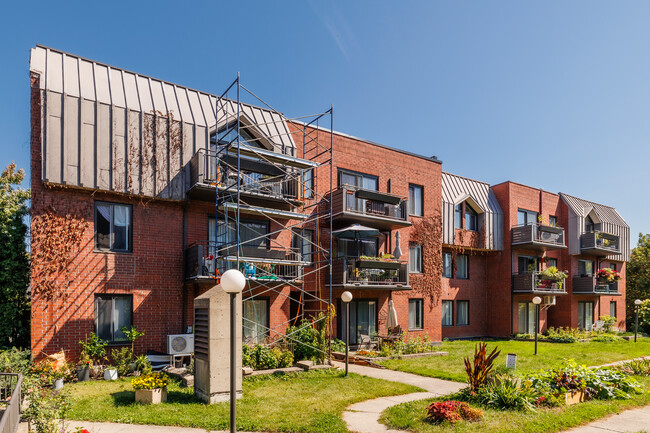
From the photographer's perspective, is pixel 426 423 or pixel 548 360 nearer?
pixel 426 423

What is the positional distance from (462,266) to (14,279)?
21977 mm

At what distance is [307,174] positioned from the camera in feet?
61.8

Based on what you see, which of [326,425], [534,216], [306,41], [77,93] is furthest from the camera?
[534,216]

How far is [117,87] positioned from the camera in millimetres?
14977

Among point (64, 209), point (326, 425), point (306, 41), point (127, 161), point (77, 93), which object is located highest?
point (306, 41)

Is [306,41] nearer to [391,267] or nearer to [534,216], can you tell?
[391,267]

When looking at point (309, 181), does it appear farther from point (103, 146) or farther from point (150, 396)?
point (150, 396)

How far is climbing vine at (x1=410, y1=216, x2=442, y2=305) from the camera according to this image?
22703mm

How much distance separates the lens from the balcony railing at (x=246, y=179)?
1515cm

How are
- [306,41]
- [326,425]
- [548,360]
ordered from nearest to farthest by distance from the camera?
[326,425], [306,41], [548,360]

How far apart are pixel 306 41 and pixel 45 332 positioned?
12126 millimetres

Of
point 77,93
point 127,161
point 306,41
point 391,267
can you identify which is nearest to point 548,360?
point 391,267

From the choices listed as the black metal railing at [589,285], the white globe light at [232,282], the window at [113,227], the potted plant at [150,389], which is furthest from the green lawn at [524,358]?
the window at [113,227]

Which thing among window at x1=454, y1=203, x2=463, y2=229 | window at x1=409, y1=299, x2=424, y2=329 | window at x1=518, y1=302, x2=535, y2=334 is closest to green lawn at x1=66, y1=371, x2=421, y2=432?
window at x1=409, y1=299, x2=424, y2=329
